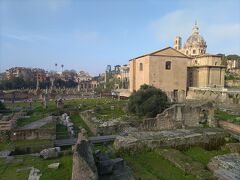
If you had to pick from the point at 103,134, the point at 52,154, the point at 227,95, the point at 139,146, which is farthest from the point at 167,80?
the point at 52,154

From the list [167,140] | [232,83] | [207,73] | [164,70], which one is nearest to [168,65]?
[164,70]

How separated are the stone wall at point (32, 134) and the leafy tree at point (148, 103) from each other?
8.55m

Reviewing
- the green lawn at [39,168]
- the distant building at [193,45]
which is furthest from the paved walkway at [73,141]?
the distant building at [193,45]

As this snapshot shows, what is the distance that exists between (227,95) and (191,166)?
945 inches

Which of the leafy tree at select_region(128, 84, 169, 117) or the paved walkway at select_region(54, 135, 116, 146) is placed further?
the leafy tree at select_region(128, 84, 169, 117)

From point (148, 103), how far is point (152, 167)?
32.5 feet

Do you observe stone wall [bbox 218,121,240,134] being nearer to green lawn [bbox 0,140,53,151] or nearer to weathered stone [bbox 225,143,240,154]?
weathered stone [bbox 225,143,240,154]

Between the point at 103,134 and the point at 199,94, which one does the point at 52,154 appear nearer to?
the point at 103,134

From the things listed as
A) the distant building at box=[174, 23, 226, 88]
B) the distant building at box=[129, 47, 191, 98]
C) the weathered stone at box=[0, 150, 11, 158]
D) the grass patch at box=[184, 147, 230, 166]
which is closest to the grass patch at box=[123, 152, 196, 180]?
the grass patch at box=[184, 147, 230, 166]

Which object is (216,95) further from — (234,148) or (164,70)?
(234,148)

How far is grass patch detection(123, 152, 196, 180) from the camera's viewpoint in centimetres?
702

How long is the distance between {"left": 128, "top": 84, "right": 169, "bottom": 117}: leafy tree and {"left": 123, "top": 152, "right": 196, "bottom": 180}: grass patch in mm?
8293

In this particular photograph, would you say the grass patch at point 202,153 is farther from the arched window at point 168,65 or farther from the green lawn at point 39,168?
the arched window at point 168,65

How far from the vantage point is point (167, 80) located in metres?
32.6
